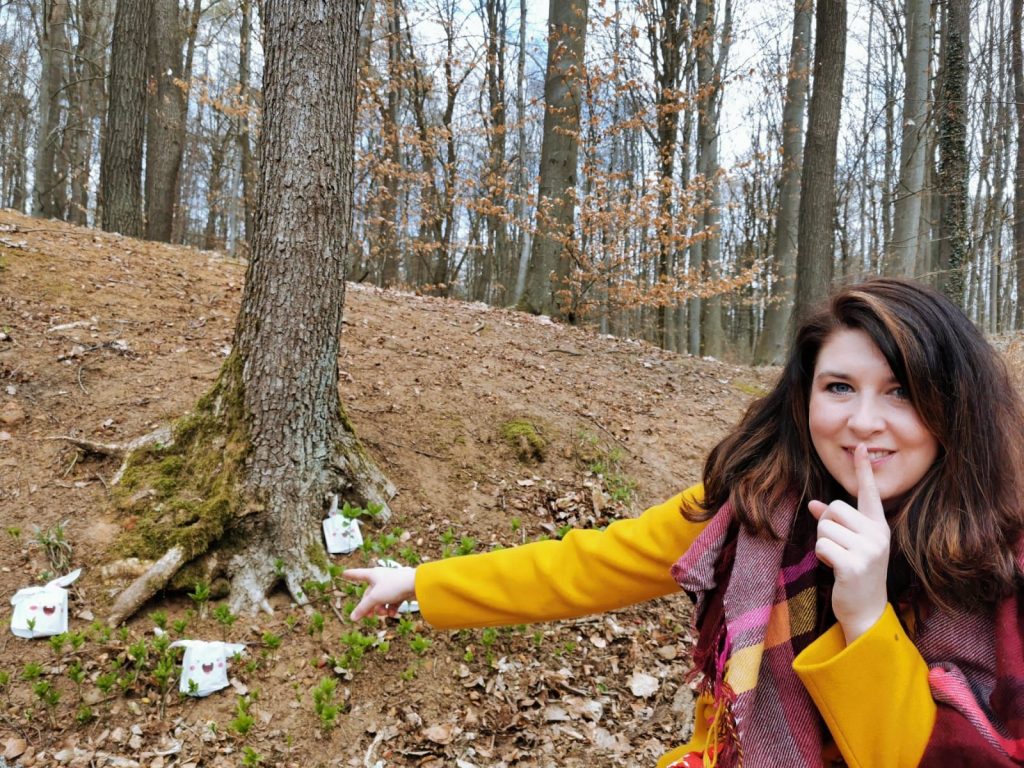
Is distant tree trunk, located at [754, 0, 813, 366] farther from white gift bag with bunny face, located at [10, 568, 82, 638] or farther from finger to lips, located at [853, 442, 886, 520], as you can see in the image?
white gift bag with bunny face, located at [10, 568, 82, 638]

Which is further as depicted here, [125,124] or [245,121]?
[245,121]

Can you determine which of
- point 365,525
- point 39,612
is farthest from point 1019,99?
point 39,612

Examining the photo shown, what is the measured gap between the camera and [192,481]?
313 cm

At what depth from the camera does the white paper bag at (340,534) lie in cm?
320

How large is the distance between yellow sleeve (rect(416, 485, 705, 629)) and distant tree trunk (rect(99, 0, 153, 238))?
853 centimetres

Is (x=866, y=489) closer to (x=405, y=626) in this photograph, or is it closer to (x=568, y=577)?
(x=568, y=577)

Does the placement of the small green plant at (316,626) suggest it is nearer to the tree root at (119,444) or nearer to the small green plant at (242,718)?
the small green plant at (242,718)

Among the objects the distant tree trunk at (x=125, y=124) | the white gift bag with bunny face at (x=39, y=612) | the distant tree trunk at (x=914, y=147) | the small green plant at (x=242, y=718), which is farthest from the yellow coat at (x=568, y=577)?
the distant tree trunk at (x=914, y=147)

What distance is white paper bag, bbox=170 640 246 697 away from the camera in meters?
2.50

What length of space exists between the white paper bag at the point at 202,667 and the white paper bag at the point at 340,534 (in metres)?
0.74

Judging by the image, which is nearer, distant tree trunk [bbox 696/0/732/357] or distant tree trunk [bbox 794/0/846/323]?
distant tree trunk [bbox 794/0/846/323]

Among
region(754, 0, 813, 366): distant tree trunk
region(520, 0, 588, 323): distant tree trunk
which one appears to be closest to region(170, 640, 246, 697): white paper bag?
region(520, 0, 588, 323): distant tree trunk

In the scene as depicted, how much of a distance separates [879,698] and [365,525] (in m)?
2.74

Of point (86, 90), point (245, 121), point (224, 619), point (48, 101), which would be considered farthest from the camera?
point (86, 90)
